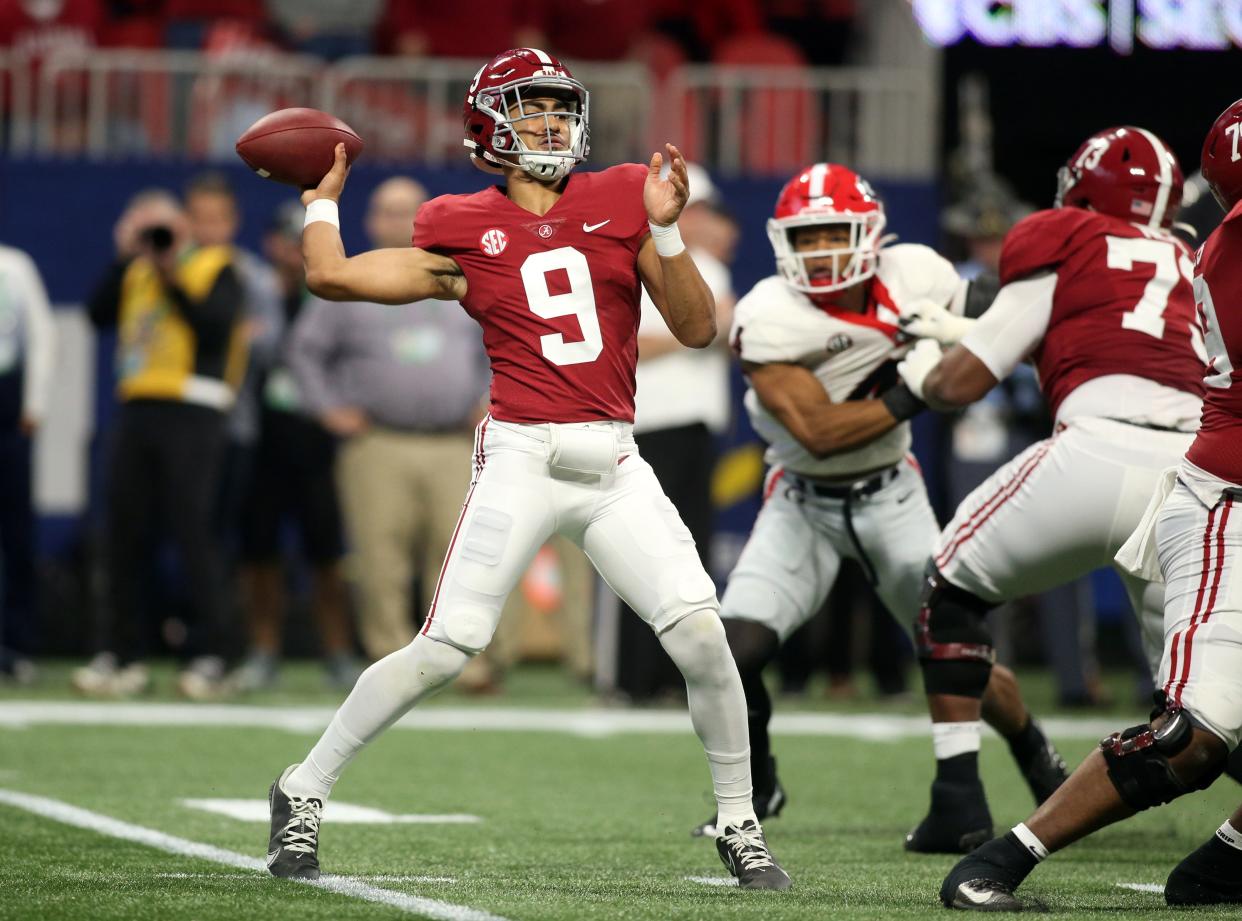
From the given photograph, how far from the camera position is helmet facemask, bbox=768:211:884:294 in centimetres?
557

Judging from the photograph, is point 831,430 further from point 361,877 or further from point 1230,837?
point 361,877

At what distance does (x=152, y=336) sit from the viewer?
9.33m

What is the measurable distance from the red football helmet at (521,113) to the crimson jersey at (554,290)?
10 centimetres

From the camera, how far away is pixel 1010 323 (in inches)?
205

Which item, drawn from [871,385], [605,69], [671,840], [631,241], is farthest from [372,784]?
[605,69]

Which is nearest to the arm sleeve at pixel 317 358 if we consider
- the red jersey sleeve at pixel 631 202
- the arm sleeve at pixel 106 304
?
the arm sleeve at pixel 106 304

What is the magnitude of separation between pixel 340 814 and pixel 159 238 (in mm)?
3962

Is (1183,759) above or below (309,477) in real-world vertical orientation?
above

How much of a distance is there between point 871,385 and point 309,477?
4.79 m

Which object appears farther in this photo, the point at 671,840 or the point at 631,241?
the point at 671,840

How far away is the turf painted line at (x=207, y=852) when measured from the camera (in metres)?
4.13

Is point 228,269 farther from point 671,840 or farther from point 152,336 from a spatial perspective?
point 671,840

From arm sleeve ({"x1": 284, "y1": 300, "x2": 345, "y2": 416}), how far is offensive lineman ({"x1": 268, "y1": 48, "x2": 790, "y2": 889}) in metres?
4.95

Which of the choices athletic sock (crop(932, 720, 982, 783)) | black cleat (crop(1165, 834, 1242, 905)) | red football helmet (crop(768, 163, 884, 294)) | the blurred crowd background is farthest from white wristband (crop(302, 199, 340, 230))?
the blurred crowd background
